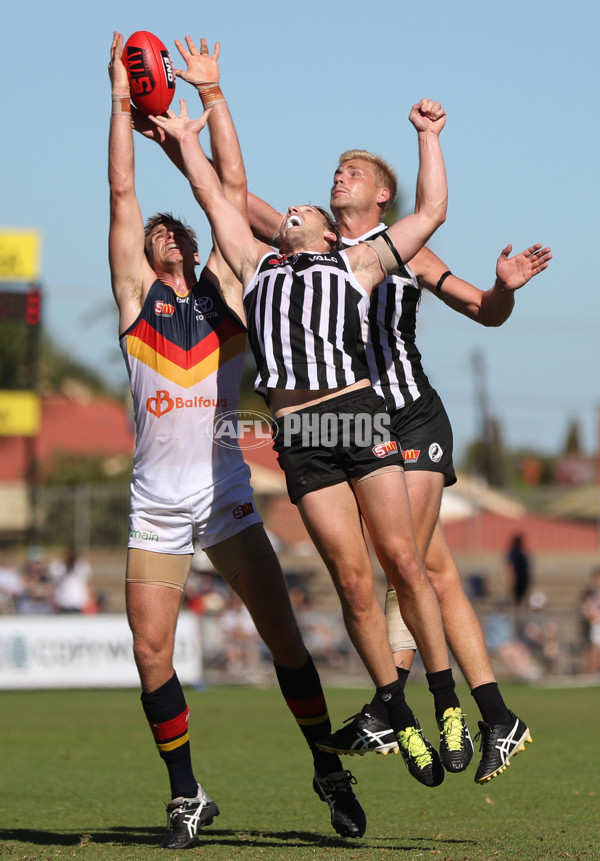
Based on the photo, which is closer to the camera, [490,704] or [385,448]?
[385,448]

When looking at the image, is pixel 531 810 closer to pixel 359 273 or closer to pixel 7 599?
pixel 359 273

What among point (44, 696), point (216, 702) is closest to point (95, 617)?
point (44, 696)

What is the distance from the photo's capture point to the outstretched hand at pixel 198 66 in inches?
271

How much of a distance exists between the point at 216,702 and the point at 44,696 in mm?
2933

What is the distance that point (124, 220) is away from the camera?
6734mm

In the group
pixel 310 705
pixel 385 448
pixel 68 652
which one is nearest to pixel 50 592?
pixel 68 652

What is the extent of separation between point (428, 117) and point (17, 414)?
17.3 metres

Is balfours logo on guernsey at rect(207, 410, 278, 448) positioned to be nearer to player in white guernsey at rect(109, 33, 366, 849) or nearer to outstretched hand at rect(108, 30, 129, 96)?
player in white guernsey at rect(109, 33, 366, 849)

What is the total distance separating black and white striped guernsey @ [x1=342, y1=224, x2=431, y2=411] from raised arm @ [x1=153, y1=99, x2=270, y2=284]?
0.53m

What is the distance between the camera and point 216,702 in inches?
642

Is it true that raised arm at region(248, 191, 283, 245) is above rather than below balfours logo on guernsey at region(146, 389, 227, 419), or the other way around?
above

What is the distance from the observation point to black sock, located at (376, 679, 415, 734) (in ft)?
20.0

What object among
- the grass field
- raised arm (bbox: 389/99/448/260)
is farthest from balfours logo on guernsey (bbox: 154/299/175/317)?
the grass field

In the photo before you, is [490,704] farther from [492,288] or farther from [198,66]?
[198,66]
